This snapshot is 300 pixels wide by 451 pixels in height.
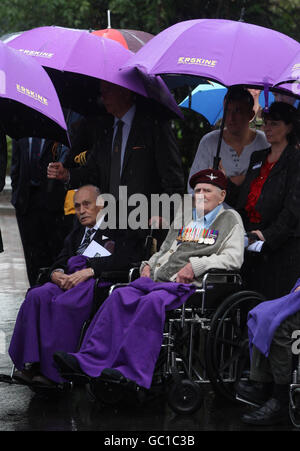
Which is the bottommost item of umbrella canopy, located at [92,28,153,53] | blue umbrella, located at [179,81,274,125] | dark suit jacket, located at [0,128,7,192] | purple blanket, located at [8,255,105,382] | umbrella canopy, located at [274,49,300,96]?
purple blanket, located at [8,255,105,382]

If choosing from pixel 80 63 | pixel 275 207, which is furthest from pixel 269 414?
pixel 80 63

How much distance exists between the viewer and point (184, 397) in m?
5.86

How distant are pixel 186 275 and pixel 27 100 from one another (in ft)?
4.86

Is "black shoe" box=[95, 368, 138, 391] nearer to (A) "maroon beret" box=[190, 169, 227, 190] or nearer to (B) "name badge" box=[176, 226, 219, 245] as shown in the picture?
(B) "name badge" box=[176, 226, 219, 245]

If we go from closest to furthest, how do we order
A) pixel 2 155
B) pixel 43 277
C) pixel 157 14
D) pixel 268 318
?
pixel 268 318 → pixel 2 155 → pixel 43 277 → pixel 157 14

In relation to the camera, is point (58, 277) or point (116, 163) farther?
point (116, 163)

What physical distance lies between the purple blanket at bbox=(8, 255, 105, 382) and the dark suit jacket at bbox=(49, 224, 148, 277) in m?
0.17

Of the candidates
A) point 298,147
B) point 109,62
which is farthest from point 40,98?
point 298,147

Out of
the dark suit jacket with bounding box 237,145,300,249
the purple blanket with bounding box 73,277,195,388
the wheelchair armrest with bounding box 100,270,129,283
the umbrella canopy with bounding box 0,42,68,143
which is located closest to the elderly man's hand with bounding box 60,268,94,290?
the wheelchair armrest with bounding box 100,270,129,283

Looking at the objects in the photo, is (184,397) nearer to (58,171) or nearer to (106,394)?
(106,394)

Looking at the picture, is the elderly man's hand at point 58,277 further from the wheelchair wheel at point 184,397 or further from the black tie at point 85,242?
the wheelchair wheel at point 184,397

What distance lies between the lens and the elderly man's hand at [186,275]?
6180 millimetres

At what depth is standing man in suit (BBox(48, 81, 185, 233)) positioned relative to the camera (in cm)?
696

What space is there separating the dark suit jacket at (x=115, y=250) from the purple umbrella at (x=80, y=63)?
1.01 meters
